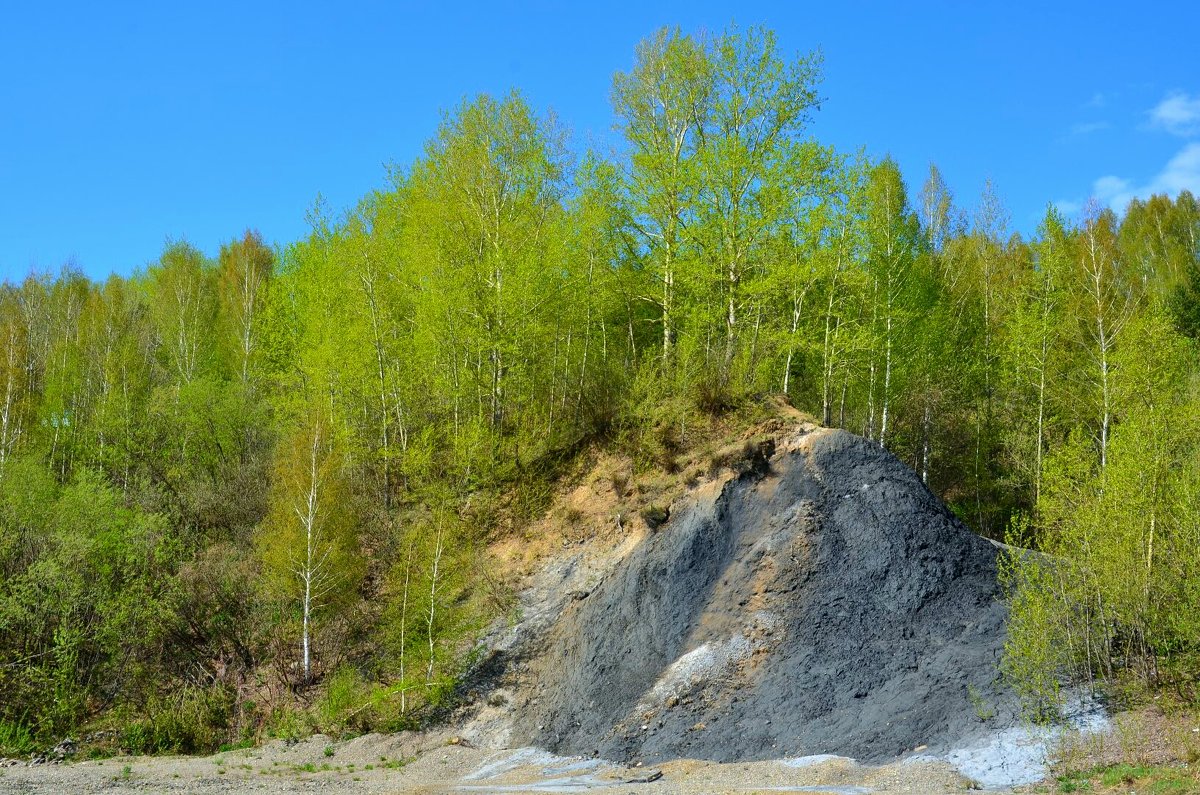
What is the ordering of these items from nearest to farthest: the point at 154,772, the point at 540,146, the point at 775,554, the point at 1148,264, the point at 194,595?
the point at 154,772 < the point at 775,554 < the point at 194,595 < the point at 540,146 < the point at 1148,264

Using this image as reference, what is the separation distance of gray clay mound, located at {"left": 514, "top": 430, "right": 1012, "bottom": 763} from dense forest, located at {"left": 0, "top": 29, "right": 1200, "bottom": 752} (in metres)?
1.66

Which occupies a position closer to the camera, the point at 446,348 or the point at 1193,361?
the point at 446,348

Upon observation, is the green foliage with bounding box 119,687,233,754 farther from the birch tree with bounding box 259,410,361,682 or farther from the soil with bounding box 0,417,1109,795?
the birch tree with bounding box 259,410,361,682

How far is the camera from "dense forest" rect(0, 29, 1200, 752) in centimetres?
2122

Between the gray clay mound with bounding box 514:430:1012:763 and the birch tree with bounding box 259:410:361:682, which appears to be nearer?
the gray clay mound with bounding box 514:430:1012:763

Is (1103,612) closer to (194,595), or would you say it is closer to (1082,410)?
(1082,410)

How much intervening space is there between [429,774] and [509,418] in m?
11.9

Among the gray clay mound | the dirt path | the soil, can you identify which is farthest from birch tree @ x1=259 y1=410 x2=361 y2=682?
the gray clay mound

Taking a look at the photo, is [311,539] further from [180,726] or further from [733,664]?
[733,664]

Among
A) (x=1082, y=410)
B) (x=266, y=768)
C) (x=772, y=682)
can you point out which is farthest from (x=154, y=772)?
(x=1082, y=410)

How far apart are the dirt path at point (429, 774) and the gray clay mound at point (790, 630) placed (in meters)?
0.85

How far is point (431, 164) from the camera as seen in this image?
96.9ft

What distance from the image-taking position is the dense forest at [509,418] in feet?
69.6

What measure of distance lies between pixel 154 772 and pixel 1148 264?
4921 centimetres
